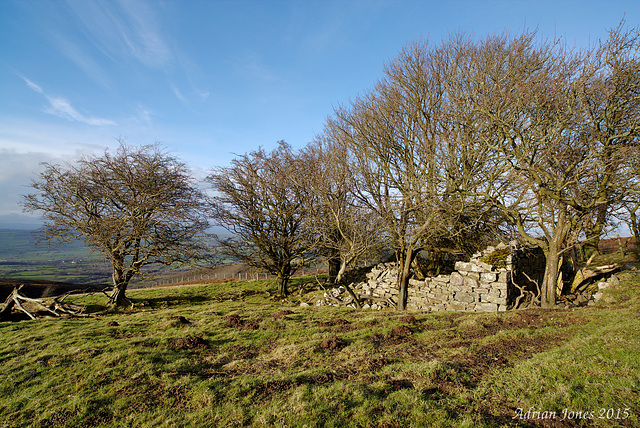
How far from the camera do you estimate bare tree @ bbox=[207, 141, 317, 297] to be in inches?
734

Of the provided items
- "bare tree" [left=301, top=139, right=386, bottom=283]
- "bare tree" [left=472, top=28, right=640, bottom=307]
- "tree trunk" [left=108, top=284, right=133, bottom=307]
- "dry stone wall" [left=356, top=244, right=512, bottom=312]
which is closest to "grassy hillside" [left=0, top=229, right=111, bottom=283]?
"tree trunk" [left=108, top=284, right=133, bottom=307]

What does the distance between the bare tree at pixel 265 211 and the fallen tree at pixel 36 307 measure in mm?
8122

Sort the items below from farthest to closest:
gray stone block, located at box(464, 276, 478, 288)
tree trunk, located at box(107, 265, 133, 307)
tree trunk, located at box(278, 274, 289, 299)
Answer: tree trunk, located at box(278, 274, 289, 299), tree trunk, located at box(107, 265, 133, 307), gray stone block, located at box(464, 276, 478, 288)

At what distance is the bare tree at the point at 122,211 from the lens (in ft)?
51.8

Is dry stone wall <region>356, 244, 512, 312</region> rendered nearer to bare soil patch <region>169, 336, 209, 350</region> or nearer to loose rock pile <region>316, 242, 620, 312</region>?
loose rock pile <region>316, 242, 620, 312</region>

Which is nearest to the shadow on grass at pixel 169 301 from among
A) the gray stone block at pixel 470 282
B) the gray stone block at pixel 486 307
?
the gray stone block at pixel 470 282

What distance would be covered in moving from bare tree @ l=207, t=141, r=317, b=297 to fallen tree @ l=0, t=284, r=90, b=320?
26.6 feet

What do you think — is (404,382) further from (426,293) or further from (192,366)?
(426,293)

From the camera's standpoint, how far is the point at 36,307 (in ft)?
44.2

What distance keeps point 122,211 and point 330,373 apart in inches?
611

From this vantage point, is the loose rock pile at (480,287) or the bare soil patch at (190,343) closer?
the bare soil patch at (190,343)

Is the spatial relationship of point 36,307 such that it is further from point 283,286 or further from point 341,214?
point 341,214

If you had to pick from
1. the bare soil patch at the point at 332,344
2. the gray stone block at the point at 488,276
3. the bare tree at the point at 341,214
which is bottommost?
the bare soil patch at the point at 332,344

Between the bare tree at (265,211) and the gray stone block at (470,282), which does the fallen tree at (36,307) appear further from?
the gray stone block at (470,282)
